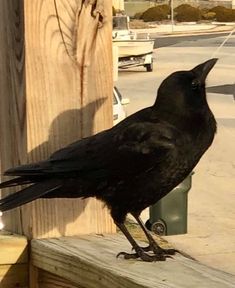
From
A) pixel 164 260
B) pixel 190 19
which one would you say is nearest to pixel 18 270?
pixel 164 260

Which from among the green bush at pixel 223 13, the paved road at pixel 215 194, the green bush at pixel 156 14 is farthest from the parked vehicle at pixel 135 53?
the green bush at pixel 156 14

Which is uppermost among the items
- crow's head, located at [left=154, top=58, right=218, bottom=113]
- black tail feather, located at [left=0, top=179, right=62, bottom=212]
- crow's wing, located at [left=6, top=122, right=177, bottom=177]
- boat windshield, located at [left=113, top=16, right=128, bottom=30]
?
crow's head, located at [left=154, top=58, right=218, bottom=113]

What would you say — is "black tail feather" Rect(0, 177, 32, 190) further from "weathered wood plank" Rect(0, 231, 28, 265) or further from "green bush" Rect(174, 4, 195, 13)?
"green bush" Rect(174, 4, 195, 13)

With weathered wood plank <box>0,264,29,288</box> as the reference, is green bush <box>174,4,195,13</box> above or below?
below

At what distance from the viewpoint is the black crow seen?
2.08 meters

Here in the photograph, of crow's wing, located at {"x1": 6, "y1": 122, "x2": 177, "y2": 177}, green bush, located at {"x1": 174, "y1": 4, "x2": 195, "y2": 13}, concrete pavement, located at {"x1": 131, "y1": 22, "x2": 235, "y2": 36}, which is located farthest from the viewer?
green bush, located at {"x1": 174, "y1": 4, "x2": 195, "y2": 13}

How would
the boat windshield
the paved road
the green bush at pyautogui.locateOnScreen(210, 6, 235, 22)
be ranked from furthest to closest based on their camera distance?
the green bush at pyautogui.locateOnScreen(210, 6, 235, 22) → the boat windshield → the paved road

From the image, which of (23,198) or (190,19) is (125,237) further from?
(190,19)

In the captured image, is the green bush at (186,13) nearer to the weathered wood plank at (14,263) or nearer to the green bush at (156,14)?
the green bush at (156,14)

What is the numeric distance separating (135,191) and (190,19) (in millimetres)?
72431

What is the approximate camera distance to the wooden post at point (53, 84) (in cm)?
211

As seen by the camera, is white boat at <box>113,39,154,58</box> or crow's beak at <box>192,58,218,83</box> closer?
crow's beak at <box>192,58,218,83</box>

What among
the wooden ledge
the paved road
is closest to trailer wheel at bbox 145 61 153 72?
the paved road

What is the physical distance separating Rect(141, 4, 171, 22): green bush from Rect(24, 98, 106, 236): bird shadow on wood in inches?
2708
